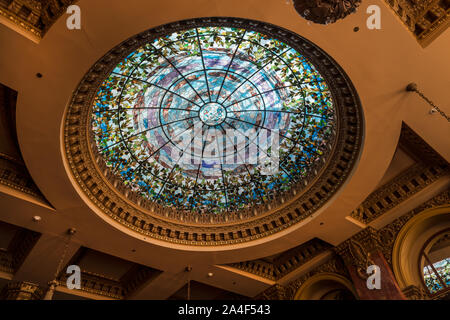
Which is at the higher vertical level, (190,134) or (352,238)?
(190,134)

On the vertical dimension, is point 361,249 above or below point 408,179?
below

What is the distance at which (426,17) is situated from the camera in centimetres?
640

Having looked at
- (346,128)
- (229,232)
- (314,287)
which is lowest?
(314,287)

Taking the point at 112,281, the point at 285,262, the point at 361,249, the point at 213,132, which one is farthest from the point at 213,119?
the point at 112,281

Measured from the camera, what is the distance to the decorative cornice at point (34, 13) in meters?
5.72

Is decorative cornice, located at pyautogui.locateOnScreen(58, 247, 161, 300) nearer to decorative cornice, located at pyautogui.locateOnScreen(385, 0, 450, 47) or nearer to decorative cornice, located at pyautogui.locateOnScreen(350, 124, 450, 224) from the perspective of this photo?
decorative cornice, located at pyautogui.locateOnScreen(350, 124, 450, 224)

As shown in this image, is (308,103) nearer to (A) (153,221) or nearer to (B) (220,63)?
(B) (220,63)

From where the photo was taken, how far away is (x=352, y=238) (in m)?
9.81

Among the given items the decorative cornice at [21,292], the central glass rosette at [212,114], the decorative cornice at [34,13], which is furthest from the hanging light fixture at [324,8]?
the central glass rosette at [212,114]

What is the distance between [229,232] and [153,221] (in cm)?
247

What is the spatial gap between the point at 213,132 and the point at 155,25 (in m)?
4.87

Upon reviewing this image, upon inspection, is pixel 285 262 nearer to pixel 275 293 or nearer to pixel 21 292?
pixel 275 293

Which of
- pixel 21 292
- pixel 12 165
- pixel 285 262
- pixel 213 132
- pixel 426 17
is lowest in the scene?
pixel 21 292

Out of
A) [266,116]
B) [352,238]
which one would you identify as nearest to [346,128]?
[266,116]
